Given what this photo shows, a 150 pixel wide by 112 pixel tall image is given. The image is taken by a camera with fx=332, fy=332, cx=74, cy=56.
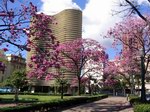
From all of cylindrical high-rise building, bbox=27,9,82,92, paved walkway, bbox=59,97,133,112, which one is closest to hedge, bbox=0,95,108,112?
paved walkway, bbox=59,97,133,112

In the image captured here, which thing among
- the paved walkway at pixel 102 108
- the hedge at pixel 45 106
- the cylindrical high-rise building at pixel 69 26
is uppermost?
the cylindrical high-rise building at pixel 69 26

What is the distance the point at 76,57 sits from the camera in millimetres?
44156

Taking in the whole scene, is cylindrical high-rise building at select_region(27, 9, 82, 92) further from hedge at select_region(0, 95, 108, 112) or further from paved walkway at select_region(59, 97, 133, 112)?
paved walkway at select_region(59, 97, 133, 112)

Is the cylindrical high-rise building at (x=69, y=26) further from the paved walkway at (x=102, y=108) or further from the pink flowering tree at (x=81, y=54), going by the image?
the paved walkway at (x=102, y=108)

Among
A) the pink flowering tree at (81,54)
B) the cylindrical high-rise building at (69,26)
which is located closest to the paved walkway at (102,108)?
the pink flowering tree at (81,54)

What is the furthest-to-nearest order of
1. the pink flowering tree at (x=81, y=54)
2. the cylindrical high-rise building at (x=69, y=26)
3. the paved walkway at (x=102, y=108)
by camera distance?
the cylindrical high-rise building at (x=69, y=26) → the pink flowering tree at (x=81, y=54) → the paved walkway at (x=102, y=108)

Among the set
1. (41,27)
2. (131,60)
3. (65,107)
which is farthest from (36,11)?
(131,60)

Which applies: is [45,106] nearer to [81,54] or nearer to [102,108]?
[102,108]

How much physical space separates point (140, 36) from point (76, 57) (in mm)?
10480

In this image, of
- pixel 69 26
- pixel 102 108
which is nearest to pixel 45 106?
pixel 102 108

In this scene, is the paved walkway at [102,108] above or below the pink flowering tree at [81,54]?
below

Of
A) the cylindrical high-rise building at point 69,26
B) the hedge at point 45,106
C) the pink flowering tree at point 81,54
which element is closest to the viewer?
the hedge at point 45,106

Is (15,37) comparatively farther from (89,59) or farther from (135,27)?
(89,59)

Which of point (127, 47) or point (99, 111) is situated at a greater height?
point (127, 47)
